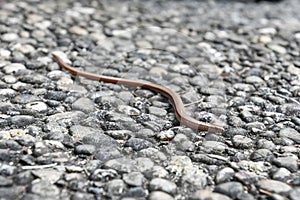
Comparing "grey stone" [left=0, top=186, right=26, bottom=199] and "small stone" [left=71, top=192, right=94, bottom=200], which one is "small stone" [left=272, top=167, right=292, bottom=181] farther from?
"grey stone" [left=0, top=186, right=26, bottom=199]

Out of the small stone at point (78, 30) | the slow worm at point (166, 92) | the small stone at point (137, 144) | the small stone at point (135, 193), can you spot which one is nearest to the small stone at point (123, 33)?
the small stone at point (78, 30)

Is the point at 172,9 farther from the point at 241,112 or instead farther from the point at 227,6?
the point at 241,112

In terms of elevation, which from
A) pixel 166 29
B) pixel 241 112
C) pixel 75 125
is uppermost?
pixel 166 29

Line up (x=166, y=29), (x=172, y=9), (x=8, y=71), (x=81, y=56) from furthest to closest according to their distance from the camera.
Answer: (x=172, y=9) → (x=166, y=29) → (x=81, y=56) → (x=8, y=71)

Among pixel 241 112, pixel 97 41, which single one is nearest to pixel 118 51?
pixel 97 41

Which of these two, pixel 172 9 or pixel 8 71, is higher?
pixel 172 9

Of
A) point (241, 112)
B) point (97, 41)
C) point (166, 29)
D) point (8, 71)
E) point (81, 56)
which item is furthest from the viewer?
point (166, 29)

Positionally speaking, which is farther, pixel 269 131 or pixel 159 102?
pixel 159 102

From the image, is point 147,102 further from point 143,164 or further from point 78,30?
point 78,30
